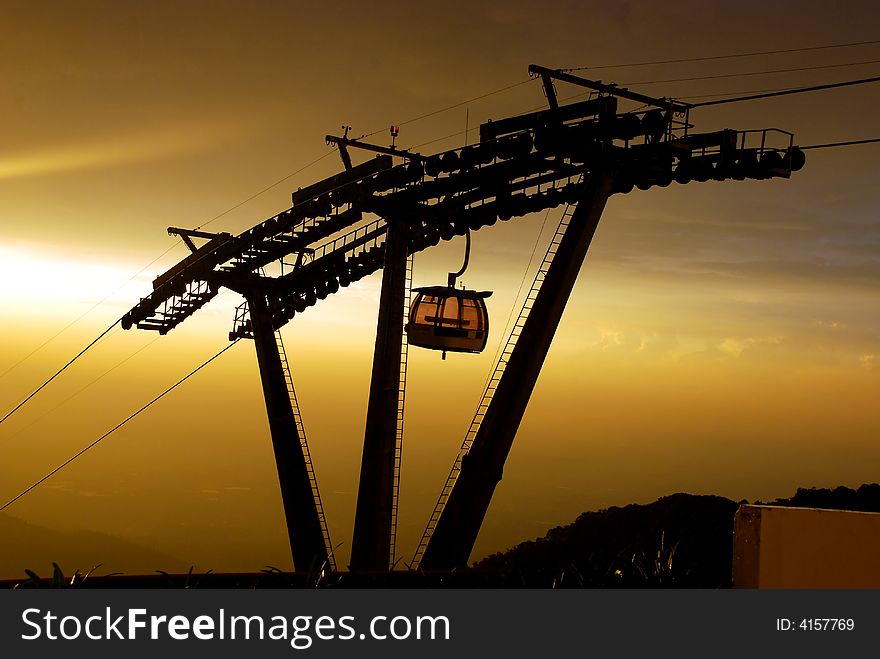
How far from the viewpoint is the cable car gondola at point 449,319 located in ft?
63.0

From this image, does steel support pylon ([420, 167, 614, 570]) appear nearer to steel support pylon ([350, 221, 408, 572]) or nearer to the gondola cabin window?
the gondola cabin window

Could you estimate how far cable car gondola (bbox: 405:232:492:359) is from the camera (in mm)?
19203

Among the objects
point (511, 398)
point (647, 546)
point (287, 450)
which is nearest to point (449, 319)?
point (511, 398)

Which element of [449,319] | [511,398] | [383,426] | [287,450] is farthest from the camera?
[287,450]

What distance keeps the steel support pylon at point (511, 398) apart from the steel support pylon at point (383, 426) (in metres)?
2.31

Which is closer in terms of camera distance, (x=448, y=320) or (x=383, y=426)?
(x=448, y=320)

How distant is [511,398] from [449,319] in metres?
2.10

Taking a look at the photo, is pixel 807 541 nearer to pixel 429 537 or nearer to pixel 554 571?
pixel 554 571

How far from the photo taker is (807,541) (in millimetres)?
9664

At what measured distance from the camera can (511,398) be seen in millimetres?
17906

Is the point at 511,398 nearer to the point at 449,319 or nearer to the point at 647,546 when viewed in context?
the point at 449,319

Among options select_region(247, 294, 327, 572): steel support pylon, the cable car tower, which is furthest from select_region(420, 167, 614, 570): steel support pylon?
select_region(247, 294, 327, 572): steel support pylon
